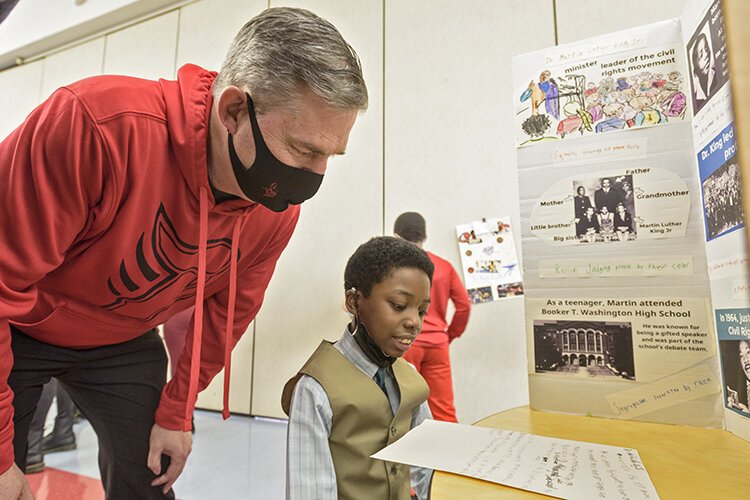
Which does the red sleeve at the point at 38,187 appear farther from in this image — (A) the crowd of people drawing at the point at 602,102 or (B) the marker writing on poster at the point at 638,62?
(B) the marker writing on poster at the point at 638,62

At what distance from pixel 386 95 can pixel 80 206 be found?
2599 millimetres

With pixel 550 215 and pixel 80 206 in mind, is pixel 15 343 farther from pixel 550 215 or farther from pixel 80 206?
pixel 550 215

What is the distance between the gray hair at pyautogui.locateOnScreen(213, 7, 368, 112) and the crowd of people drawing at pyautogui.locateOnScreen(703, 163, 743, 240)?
1.91ft

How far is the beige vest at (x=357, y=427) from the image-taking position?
2.81 ft

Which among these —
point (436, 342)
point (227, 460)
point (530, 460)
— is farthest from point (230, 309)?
point (227, 460)

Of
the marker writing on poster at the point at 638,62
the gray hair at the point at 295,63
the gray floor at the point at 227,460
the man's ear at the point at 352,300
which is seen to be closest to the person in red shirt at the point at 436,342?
the gray floor at the point at 227,460

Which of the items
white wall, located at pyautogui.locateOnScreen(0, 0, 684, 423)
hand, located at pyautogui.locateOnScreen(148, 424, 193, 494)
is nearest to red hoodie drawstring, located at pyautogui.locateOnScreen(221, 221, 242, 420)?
hand, located at pyautogui.locateOnScreen(148, 424, 193, 494)

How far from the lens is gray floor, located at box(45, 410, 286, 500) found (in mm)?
1863

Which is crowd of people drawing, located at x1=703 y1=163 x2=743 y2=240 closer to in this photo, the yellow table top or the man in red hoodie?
the yellow table top

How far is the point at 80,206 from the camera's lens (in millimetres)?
714

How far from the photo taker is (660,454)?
600 millimetres

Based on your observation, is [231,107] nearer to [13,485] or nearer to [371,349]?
[371,349]

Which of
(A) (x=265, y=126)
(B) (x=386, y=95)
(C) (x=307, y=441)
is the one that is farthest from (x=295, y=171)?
(B) (x=386, y=95)

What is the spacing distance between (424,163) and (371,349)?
2.07 metres
